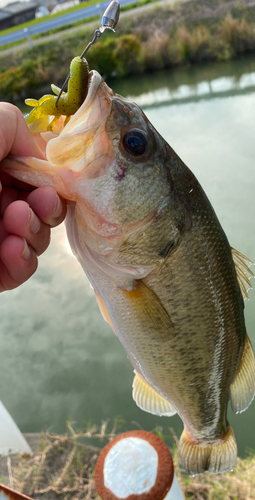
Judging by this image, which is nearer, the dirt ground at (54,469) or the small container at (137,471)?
the small container at (137,471)

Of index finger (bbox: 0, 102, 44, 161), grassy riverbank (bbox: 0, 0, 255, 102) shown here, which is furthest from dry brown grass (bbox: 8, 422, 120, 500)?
grassy riverbank (bbox: 0, 0, 255, 102)

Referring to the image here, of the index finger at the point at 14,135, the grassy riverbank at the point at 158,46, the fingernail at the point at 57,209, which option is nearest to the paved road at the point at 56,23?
the grassy riverbank at the point at 158,46

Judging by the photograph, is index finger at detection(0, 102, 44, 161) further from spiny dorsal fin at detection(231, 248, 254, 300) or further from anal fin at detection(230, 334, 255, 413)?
anal fin at detection(230, 334, 255, 413)

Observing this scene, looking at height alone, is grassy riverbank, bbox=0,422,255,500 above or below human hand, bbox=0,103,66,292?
below

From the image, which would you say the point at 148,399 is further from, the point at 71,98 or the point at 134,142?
the point at 71,98

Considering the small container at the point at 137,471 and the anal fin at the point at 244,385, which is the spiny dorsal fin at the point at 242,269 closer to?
the anal fin at the point at 244,385

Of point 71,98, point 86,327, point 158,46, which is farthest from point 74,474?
point 158,46

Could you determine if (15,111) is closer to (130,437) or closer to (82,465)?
(130,437)
